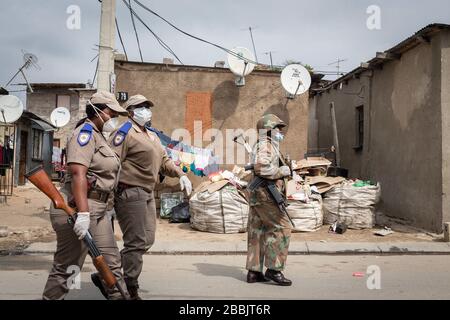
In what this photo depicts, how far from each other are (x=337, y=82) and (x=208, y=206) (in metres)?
7.75

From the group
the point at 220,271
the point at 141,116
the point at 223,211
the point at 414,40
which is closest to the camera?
the point at 141,116

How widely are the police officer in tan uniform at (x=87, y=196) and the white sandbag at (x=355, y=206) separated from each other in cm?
655

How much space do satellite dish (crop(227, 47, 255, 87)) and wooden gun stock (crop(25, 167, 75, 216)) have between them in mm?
8356

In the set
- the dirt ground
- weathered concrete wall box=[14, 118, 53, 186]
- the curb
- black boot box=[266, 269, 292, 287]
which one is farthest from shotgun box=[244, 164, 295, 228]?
weathered concrete wall box=[14, 118, 53, 186]

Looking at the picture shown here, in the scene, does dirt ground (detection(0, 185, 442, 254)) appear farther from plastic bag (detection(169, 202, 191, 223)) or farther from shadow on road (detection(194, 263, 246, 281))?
shadow on road (detection(194, 263, 246, 281))

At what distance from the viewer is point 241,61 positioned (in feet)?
37.2

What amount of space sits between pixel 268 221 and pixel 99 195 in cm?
224

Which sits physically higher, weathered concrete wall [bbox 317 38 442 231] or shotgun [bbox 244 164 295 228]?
weathered concrete wall [bbox 317 38 442 231]

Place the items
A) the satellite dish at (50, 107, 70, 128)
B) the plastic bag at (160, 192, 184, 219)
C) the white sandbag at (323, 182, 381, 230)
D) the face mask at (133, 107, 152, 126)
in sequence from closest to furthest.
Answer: the face mask at (133, 107, 152, 126), the white sandbag at (323, 182, 381, 230), the plastic bag at (160, 192, 184, 219), the satellite dish at (50, 107, 70, 128)

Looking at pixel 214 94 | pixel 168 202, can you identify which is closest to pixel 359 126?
pixel 214 94

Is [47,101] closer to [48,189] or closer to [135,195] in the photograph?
[135,195]

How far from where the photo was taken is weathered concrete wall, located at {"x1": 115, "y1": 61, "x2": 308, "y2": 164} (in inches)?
459

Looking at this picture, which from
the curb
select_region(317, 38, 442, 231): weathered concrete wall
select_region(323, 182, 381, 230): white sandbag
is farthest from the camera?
select_region(323, 182, 381, 230): white sandbag

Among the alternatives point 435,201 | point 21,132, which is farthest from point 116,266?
point 21,132
